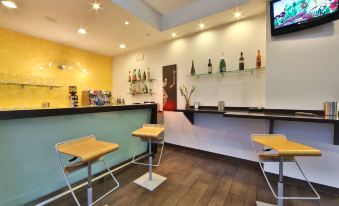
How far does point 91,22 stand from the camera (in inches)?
108

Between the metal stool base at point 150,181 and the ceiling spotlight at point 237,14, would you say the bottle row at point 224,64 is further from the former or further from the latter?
the metal stool base at point 150,181

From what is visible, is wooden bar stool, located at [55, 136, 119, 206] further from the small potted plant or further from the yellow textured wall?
the yellow textured wall

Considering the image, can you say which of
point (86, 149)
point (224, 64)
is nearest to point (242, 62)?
point (224, 64)

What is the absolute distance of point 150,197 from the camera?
180 centimetres

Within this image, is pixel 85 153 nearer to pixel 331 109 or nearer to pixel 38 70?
pixel 331 109

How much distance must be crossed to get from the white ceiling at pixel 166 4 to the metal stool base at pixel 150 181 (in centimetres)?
295

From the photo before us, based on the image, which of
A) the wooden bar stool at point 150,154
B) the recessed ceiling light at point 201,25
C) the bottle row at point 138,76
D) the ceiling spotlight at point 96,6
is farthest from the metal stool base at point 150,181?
the recessed ceiling light at point 201,25

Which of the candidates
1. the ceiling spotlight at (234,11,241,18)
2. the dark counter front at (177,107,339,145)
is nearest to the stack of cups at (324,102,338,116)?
the dark counter front at (177,107,339,145)

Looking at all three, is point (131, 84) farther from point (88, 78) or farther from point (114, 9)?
point (114, 9)

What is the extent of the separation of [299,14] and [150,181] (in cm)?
295

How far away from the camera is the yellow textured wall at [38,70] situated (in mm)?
2934

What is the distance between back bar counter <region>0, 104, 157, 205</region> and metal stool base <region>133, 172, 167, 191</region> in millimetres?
646

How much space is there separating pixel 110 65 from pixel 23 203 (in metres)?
4.07

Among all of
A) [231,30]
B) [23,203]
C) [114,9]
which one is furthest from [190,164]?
[114,9]
